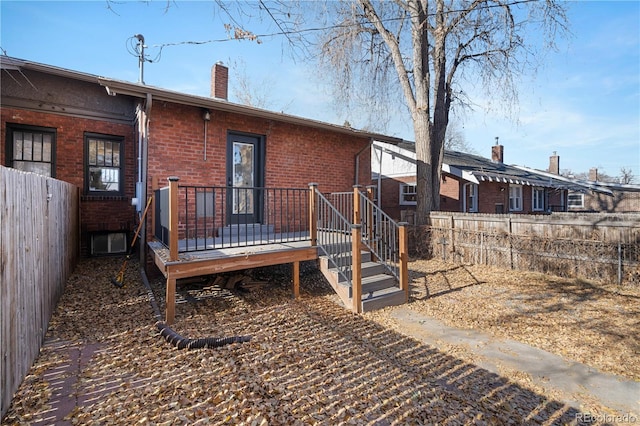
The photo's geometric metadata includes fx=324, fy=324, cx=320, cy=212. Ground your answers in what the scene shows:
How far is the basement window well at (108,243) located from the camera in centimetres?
777

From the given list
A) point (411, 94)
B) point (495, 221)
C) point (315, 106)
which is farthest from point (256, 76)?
point (495, 221)

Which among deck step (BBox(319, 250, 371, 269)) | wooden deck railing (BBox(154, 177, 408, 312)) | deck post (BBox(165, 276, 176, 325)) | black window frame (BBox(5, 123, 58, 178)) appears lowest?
deck post (BBox(165, 276, 176, 325))

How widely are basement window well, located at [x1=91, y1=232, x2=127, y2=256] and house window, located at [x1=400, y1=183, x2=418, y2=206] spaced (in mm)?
12082

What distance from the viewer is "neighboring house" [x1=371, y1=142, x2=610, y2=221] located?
14.5 m

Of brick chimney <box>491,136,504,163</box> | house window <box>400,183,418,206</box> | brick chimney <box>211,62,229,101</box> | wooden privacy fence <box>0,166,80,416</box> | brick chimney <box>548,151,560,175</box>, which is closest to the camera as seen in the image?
wooden privacy fence <box>0,166,80,416</box>

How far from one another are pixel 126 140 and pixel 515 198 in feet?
60.8

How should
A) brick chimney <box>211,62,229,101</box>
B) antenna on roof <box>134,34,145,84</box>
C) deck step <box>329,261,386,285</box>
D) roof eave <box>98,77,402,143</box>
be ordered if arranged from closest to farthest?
1. roof eave <box>98,77,402,143</box>
2. deck step <box>329,261,386,285</box>
3. brick chimney <box>211,62,229,101</box>
4. antenna on roof <box>134,34,145,84</box>

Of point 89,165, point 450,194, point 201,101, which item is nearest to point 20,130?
point 89,165

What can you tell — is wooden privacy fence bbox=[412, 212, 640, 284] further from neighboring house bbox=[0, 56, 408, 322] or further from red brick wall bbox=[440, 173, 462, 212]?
red brick wall bbox=[440, 173, 462, 212]

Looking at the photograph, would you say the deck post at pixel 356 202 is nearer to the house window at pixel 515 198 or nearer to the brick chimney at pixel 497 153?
the house window at pixel 515 198

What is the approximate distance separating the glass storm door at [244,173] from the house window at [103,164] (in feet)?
9.92

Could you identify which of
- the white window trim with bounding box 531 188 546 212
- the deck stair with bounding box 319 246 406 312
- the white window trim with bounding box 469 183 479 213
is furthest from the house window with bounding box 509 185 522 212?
the deck stair with bounding box 319 246 406 312

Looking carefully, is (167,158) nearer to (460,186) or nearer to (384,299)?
(384,299)

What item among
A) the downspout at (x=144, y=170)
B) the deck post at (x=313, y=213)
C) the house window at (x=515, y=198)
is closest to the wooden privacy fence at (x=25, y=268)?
the downspout at (x=144, y=170)
